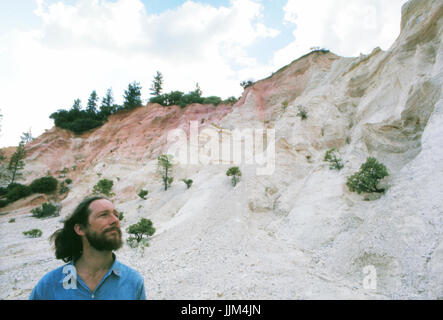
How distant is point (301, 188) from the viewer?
13297mm

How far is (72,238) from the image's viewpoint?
3277mm

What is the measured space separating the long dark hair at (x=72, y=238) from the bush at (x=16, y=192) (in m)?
32.9

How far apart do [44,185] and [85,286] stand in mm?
34767

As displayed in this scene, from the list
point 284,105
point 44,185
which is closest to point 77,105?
point 44,185

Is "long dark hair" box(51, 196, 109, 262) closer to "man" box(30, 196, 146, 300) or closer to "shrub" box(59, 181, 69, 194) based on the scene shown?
"man" box(30, 196, 146, 300)

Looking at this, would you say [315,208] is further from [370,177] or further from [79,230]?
[79,230]

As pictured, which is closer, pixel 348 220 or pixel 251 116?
pixel 348 220

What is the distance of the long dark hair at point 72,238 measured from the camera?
3.18 m

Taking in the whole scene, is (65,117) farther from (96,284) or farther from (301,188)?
(96,284)

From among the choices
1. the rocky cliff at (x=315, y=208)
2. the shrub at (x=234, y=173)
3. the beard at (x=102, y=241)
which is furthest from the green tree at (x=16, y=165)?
the beard at (x=102, y=241)

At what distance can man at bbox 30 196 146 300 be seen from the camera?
8.61ft

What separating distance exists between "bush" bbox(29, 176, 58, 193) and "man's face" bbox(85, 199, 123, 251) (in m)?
34.0

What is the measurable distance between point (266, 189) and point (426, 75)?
10766 millimetres

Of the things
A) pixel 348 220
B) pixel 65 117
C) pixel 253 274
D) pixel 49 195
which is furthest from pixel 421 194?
pixel 65 117
